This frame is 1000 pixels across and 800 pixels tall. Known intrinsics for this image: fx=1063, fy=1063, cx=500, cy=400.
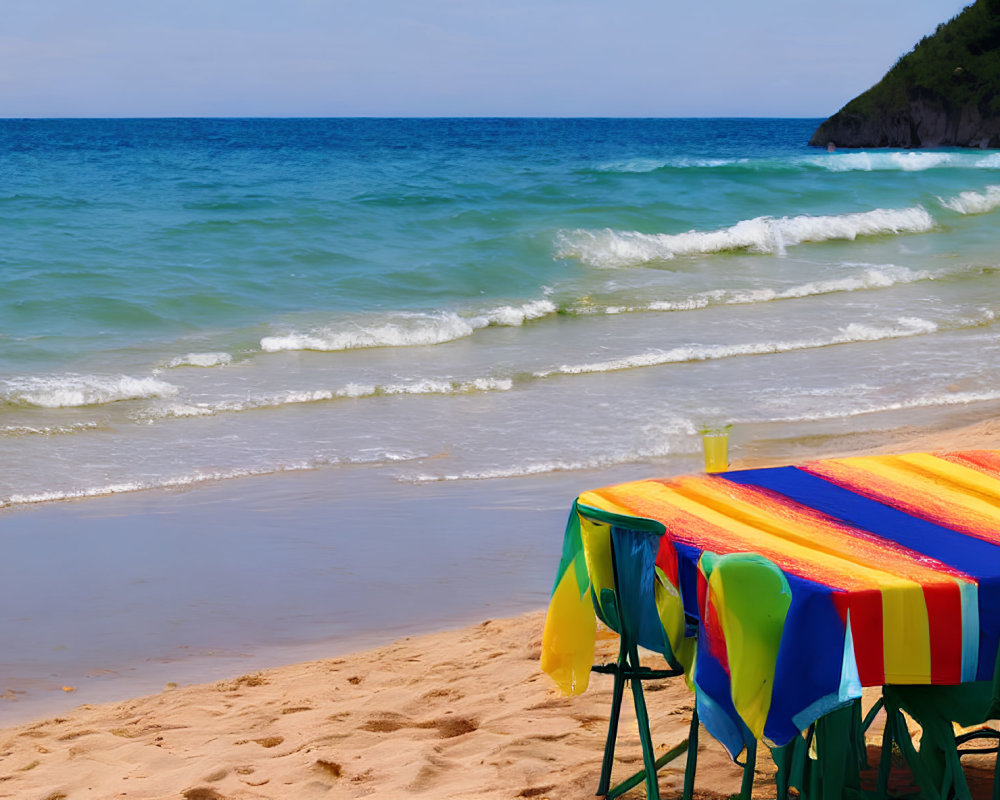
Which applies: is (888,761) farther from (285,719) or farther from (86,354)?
(86,354)

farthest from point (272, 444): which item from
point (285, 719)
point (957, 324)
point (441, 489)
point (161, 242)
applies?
point (161, 242)

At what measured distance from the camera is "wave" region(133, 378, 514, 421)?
8180 mm

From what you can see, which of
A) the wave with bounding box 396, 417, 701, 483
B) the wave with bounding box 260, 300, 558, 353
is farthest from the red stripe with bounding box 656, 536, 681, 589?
the wave with bounding box 260, 300, 558, 353

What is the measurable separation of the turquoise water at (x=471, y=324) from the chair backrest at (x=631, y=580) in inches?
159

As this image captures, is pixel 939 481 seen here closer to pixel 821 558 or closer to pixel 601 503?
pixel 821 558

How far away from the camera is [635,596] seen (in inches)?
97.1

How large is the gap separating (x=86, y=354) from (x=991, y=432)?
796 cm

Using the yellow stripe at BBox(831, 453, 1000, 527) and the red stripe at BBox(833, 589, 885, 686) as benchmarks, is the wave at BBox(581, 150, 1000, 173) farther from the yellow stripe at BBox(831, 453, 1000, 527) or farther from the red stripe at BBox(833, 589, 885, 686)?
the red stripe at BBox(833, 589, 885, 686)

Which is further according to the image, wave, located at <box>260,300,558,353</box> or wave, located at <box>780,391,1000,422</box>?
wave, located at <box>260,300,558,353</box>

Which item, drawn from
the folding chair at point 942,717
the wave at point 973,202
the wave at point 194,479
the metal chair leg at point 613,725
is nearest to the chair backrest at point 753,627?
the folding chair at point 942,717

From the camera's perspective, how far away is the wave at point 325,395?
818 cm

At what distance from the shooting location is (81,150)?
135 feet

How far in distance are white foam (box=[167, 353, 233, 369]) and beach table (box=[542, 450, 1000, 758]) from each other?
25.3ft

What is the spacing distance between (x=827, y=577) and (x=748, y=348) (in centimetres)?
836
